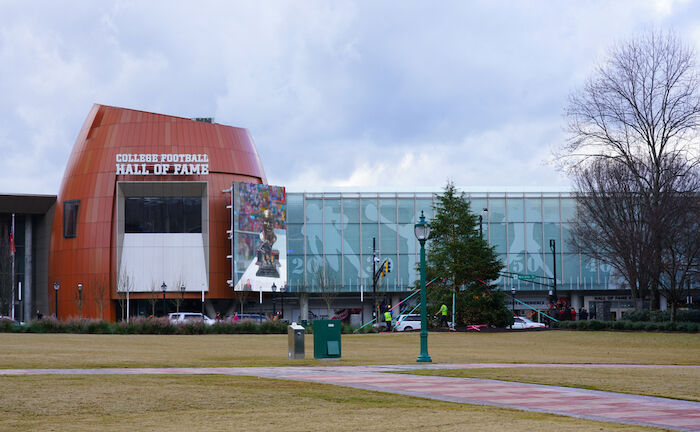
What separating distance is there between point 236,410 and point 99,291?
228 ft

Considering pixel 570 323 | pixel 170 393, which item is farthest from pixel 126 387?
pixel 570 323

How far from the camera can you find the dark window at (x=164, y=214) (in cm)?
8256

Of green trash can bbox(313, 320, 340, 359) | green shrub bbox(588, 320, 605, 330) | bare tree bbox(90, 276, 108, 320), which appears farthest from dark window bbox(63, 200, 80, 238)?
green trash can bbox(313, 320, 340, 359)

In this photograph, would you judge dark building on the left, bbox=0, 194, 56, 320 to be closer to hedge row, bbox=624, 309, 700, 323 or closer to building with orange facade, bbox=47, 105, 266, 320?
building with orange facade, bbox=47, 105, 266, 320

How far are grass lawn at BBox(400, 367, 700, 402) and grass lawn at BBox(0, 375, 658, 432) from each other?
13.8 ft

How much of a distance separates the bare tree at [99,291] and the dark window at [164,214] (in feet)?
18.1

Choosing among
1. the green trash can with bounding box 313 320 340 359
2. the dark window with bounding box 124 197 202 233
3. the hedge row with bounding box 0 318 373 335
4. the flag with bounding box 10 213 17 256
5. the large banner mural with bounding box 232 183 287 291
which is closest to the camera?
the green trash can with bounding box 313 320 340 359

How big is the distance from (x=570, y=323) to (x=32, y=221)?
60.6m

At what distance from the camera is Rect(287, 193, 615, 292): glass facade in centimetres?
8756

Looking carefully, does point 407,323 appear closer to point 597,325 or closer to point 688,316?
point 597,325

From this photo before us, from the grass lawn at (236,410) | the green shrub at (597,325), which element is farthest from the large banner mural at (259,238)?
the grass lawn at (236,410)

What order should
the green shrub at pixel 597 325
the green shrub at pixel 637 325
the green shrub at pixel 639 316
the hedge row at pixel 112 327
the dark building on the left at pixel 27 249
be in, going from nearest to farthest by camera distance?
1. the green shrub at pixel 637 325
2. the hedge row at pixel 112 327
3. the green shrub at pixel 597 325
4. the green shrub at pixel 639 316
5. the dark building on the left at pixel 27 249

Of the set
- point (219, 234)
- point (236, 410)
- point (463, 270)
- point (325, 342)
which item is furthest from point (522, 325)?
point (236, 410)

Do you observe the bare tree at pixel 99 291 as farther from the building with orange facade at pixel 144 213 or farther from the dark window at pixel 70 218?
the dark window at pixel 70 218
